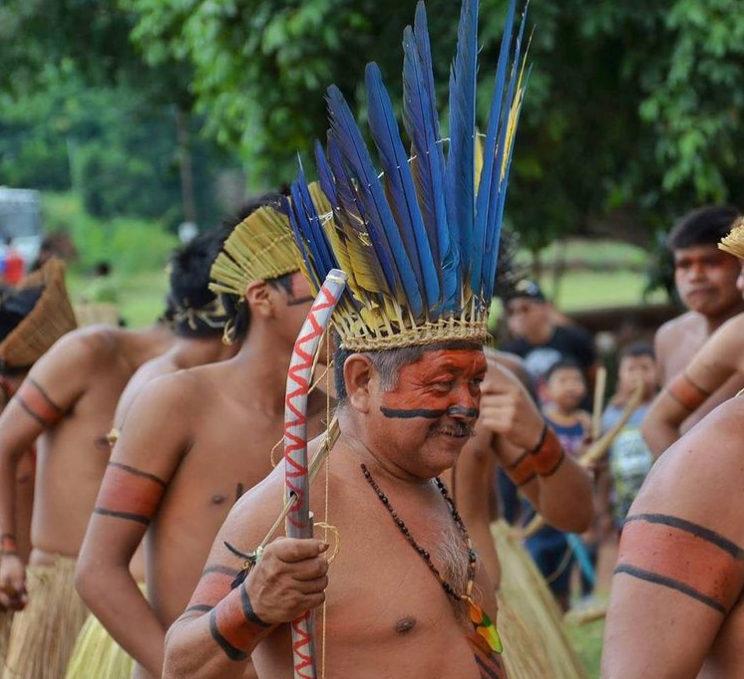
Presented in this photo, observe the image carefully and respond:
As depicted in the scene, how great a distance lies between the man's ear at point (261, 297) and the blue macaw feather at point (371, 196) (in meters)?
1.37

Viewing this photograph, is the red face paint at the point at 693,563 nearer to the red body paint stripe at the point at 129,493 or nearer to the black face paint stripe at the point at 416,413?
the black face paint stripe at the point at 416,413

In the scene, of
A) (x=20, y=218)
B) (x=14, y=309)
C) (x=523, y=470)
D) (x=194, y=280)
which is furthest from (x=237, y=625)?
(x=20, y=218)

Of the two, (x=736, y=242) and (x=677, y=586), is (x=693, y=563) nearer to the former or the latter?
(x=677, y=586)

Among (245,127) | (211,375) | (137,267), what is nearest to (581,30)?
(245,127)

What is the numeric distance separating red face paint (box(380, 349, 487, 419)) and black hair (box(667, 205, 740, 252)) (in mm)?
3721

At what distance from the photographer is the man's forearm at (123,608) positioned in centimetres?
391

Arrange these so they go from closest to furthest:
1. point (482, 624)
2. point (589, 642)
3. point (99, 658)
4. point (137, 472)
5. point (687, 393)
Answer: point (482, 624) → point (137, 472) → point (99, 658) → point (687, 393) → point (589, 642)

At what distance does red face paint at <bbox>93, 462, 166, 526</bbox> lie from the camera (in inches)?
155

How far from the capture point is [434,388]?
9.25 ft

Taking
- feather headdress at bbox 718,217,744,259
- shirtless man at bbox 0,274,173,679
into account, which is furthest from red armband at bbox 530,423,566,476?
shirtless man at bbox 0,274,173,679

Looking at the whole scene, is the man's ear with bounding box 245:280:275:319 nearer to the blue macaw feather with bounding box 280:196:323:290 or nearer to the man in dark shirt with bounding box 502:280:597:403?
the blue macaw feather with bounding box 280:196:323:290

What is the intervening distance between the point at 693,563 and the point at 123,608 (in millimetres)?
2000

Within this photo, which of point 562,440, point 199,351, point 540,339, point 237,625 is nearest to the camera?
point 237,625

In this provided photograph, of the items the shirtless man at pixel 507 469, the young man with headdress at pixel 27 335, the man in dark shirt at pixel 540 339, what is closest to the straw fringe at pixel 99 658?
the shirtless man at pixel 507 469
